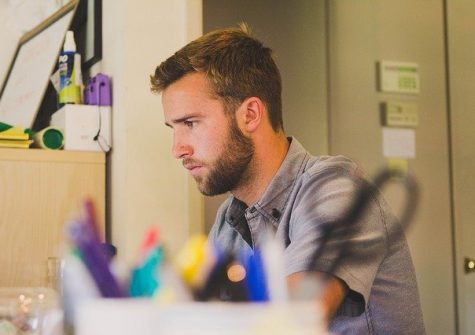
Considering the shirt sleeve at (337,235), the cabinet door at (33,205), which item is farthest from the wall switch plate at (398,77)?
the shirt sleeve at (337,235)

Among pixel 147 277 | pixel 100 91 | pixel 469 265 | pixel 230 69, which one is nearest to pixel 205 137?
pixel 230 69

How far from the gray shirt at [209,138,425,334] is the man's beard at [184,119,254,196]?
0.22 feet

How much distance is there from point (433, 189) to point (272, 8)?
86cm

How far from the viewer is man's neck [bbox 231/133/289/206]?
1.39 meters

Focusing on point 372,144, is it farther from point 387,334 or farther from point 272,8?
point 387,334

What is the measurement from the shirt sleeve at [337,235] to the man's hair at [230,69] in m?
0.27

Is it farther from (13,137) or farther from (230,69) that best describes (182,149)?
(13,137)

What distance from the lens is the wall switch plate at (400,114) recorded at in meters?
2.50

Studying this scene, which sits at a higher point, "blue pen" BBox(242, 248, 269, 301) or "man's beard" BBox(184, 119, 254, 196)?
"man's beard" BBox(184, 119, 254, 196)

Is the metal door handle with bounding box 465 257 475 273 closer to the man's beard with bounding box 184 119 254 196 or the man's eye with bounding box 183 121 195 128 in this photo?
the man's beard with bounding box 184 119 254 196

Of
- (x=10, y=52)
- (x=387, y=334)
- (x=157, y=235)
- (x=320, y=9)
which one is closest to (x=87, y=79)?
(x=10, y=52)

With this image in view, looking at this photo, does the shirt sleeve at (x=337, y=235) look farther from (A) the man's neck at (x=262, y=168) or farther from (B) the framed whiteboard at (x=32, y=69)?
(B) the framed whiteboard at (x=32, y=69)

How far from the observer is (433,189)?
2529mm

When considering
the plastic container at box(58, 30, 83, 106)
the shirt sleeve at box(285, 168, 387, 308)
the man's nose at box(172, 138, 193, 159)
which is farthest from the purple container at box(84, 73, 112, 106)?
the shirt sleeve at box(285, 168, 387, 308)
